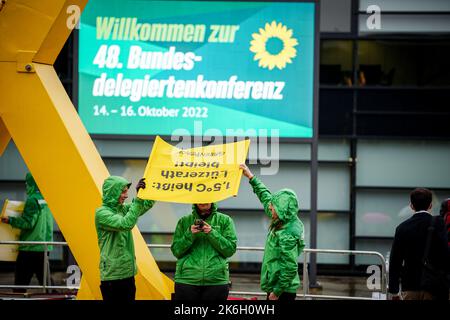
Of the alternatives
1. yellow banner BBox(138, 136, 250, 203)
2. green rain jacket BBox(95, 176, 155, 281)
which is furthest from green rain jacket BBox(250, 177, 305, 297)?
green rain jacket BBox(95, 176, 155, 281)

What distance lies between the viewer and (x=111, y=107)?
46.5ft

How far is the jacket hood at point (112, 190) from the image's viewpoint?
8070 millimetres

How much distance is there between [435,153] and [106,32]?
21.6 ft

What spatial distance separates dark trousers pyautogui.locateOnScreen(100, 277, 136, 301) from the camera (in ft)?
26.5

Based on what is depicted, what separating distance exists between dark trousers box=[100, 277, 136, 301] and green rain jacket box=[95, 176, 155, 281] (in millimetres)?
47

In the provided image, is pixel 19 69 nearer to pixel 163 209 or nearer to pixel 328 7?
pixel 163 209

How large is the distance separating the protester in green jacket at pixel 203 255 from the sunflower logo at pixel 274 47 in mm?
6568

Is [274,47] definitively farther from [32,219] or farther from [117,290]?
[117,290]

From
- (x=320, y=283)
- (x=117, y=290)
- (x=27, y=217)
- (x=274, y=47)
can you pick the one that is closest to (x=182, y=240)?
(x=117, y=290)

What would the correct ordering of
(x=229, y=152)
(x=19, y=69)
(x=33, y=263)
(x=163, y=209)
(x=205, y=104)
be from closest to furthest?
(x=229, y=152) < (x=19, y=69) < (x=33, y=263) < (x=205, y=104) < (x=163, y=209)

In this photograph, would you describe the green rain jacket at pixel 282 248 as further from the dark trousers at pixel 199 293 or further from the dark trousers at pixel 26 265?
the dark trousers at pixel 26 265

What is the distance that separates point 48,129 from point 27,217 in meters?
3.61

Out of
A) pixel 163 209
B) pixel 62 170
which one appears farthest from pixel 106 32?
pixel 62 170

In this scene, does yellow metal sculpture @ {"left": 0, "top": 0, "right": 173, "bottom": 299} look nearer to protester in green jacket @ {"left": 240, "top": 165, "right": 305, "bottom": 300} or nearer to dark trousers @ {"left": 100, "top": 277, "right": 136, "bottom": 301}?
dark trousers @ {"left": 100, "top": 277, "right": 136, "bottom": 301}
